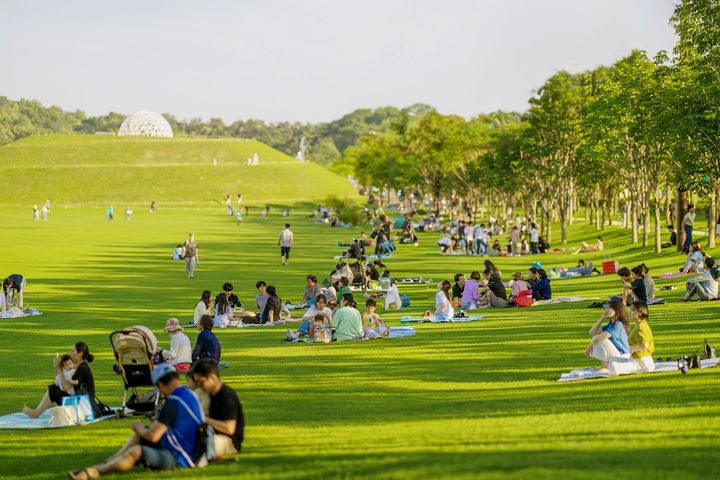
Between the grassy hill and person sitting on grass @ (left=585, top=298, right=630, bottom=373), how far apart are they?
124 meters

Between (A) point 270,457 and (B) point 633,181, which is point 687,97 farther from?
(A) point 270,457

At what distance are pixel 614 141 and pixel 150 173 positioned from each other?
371 ft

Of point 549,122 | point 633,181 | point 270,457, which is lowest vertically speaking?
point 270,457

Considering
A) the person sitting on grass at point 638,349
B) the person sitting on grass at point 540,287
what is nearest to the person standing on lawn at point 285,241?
the person sitting on grass at point 540,287

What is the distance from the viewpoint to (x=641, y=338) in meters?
16.3

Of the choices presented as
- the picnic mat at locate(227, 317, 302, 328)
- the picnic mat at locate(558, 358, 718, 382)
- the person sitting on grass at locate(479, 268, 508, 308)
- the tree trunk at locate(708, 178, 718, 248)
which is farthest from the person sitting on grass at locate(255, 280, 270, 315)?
the tree trunk at locate(708, 178, 718, 248)

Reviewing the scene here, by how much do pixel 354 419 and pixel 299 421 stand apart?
2.33 ft

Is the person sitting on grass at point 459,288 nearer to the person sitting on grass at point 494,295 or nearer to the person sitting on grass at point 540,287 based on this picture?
the person sitting on grass at point 494,295

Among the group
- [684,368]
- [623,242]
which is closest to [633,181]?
[623,242]

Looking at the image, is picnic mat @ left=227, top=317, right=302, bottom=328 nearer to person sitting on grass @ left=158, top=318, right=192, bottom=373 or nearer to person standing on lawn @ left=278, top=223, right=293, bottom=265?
person sitting on grass @ left=158, top=318, right=192, bottom=373

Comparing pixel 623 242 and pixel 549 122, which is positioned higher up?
pixel 549 122

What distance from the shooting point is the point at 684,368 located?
15.2 m

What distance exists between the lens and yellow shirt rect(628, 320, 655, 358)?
637 inches

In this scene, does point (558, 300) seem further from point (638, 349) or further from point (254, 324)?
point (638, 349)
